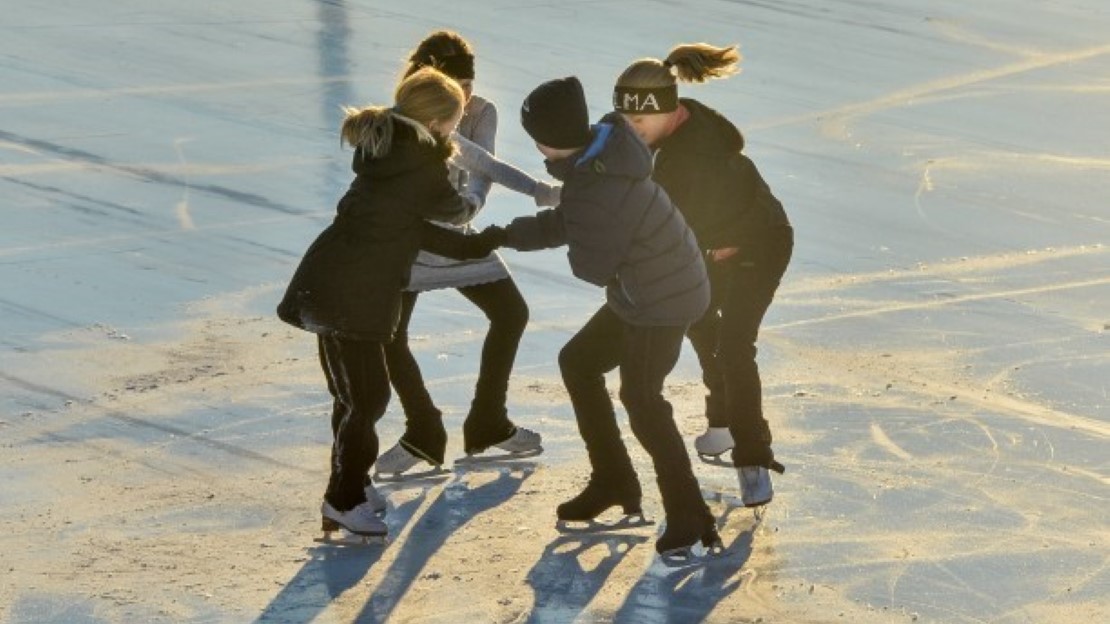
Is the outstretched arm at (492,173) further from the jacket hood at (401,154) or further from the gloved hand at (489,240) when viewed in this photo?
the jacket hood at (401,154)

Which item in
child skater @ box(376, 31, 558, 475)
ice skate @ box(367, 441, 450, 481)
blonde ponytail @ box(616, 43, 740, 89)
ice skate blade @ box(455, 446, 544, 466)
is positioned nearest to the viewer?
blonde ponytail @ box(616, 43, 740, 89)

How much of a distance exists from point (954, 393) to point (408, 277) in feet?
9.93

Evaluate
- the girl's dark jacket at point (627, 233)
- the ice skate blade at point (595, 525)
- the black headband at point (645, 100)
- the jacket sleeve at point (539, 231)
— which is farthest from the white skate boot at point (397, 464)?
the black headband at point (645, 100)

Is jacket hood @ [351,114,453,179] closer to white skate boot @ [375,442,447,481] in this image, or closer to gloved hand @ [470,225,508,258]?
gloved hand @ [470,225,508,258]

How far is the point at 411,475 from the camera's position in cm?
852

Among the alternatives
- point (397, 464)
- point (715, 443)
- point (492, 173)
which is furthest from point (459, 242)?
point (715, 443)

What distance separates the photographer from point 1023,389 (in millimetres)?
9844

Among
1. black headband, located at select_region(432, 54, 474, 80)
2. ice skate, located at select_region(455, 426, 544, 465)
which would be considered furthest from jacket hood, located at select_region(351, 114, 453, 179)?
ice skate, located at select_region(455, 426, 544, 465)

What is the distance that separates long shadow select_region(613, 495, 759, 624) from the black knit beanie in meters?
1.44

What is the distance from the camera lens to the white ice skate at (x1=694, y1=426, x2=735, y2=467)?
8719mm

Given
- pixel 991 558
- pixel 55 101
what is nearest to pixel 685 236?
pixel 991 558

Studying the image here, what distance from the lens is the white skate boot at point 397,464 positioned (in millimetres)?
8484

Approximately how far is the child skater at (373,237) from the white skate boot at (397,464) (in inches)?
28.2

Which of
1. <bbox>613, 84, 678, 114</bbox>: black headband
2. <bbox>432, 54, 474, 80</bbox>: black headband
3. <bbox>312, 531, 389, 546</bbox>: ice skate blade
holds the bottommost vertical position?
<bbox>312, 531, 389, 546</bbox>: ice skate blade
